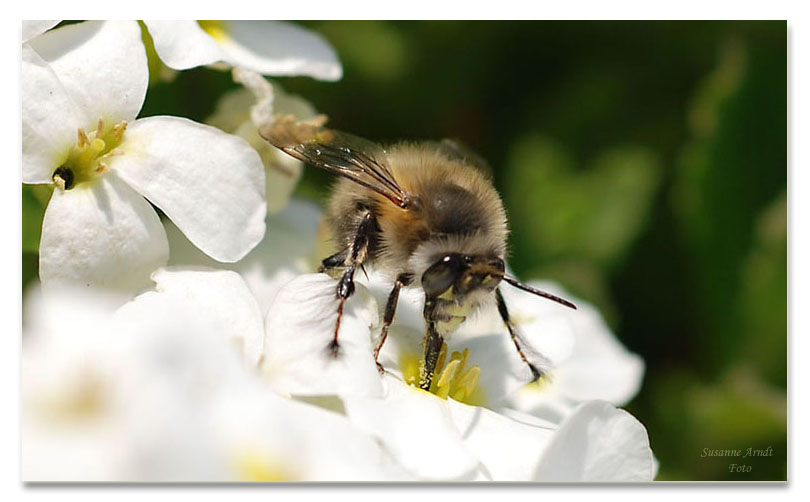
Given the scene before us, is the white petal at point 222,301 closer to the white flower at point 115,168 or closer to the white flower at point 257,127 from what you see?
the white flower at point 115,168

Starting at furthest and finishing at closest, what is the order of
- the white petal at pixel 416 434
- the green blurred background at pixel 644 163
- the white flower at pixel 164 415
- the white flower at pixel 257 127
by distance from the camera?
the green blurred background at pixel 644 163 < the white flower at pixel 257 127 < the white petal at pixel 416 434 < the white flower at pixel 164 415

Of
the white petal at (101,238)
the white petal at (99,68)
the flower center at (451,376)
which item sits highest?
the white petal at (99,68)

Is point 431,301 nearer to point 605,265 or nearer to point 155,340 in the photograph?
point 155,340

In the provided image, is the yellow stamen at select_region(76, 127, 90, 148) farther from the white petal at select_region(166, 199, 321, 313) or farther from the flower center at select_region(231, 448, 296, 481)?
the flower center at select_region(231, 448, 296, 481)

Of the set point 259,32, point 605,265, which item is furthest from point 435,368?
point 605,265

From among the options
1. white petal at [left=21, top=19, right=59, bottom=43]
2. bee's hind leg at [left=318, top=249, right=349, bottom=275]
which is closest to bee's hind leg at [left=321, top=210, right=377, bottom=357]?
bee's hind leg at [left=318, top=249, right=349, bottom=275]

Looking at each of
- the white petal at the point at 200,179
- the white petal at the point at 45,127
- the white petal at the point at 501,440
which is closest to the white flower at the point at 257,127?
the white petal at the point at 200,179

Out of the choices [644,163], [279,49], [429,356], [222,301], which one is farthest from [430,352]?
[644,163]

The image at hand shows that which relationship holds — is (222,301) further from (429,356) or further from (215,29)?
(215,29)
